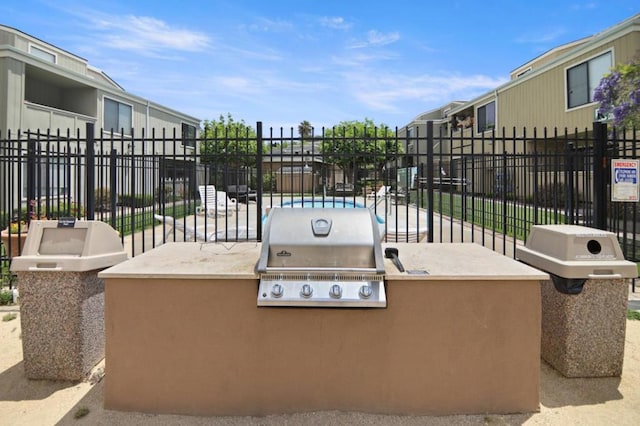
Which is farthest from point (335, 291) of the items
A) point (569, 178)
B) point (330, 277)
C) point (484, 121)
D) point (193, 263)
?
point (484, 121)

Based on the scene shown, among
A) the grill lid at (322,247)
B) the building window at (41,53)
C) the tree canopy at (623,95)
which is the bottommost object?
the grill lid at (322,247)

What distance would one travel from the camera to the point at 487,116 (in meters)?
21.1

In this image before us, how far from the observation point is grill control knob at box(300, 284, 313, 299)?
2342 mm

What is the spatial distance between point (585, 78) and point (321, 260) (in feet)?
50.4

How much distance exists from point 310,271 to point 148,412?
4.85 feet

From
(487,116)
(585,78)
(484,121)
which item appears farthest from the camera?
(484,121)

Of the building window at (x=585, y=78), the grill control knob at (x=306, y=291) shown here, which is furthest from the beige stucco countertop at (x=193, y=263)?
the building window at (x=585, y=78)

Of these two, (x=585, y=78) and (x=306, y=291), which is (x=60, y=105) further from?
(x=585, y=78)

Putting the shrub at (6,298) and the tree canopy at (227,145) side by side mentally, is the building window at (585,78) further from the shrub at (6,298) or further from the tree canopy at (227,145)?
the shrub at (6,298)

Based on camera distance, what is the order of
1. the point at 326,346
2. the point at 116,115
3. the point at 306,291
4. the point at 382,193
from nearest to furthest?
1. the point at 306,291
2. the point at 326,346
3. the point at 382,193
4. the point at 116,115

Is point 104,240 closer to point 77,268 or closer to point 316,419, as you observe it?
point 77,268

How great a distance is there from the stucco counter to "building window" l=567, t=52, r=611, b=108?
13.8 metres

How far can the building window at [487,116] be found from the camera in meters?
20.4

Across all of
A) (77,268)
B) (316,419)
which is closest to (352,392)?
(316,419)
